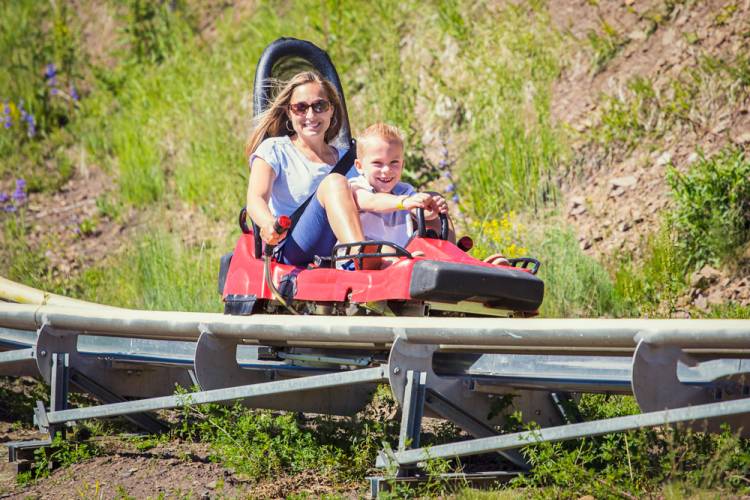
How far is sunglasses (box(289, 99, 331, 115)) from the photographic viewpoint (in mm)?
5781

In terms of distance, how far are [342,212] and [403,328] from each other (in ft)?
3.87

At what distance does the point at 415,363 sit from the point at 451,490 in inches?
22.4

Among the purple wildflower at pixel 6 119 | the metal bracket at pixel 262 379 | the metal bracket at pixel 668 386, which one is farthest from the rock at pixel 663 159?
the purple wildflower at pixel 6 119

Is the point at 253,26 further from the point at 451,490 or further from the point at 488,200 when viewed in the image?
the point at 451,490

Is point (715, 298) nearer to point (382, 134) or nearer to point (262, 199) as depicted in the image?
point (382, 134)

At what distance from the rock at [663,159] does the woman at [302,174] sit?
3515 millimetres

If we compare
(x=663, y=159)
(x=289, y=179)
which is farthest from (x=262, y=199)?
(x=663, y=159)

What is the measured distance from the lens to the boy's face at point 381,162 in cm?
524

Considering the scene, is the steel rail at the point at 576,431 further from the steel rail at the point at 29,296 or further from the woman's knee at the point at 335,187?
the steel rail at the point at 29,296

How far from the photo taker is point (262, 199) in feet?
17.8

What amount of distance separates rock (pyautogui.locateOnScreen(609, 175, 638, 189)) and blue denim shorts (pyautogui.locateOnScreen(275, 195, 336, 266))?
391 cm

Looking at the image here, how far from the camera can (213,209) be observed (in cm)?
1110

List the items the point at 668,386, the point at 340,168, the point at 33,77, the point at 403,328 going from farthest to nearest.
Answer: the point at 33,77, the point at 340,168, the point at 403,328, the point at 668,386

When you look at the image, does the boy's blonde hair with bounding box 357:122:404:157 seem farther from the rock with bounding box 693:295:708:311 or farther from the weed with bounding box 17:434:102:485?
the rock with bounding box 693:295:708:311
